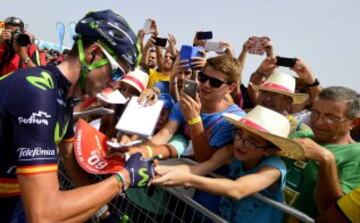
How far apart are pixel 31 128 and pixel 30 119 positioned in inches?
1.9

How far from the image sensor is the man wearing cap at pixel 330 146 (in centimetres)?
294

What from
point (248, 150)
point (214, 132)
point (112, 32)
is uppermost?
point (112, 32)

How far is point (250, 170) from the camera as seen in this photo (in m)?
2.84

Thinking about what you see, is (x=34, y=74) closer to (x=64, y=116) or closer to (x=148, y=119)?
(x=64, y=116)

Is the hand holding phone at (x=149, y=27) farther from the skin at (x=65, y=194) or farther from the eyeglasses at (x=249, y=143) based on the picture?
the skin at (x=65, y=194)

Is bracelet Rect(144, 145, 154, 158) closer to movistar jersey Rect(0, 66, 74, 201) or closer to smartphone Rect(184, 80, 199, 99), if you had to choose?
smartphone Rect(184, 80, 199, 99)

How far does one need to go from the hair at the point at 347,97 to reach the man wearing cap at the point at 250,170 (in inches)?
20.9

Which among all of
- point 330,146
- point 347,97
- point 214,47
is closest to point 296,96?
point 214,47

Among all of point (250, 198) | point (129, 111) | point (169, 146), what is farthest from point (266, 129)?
point (129, 111)

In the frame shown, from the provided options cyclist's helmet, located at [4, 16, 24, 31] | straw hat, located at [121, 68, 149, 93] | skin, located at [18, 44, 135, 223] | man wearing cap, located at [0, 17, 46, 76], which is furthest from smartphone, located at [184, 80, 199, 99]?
cyclist's helmet, located at [4, 16, 24, 31]

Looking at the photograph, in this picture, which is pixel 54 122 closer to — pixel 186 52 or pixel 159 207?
pixel 159 207

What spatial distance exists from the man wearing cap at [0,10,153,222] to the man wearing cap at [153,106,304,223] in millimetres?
453

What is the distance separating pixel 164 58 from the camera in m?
6.19

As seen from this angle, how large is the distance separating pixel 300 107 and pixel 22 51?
4268mm
